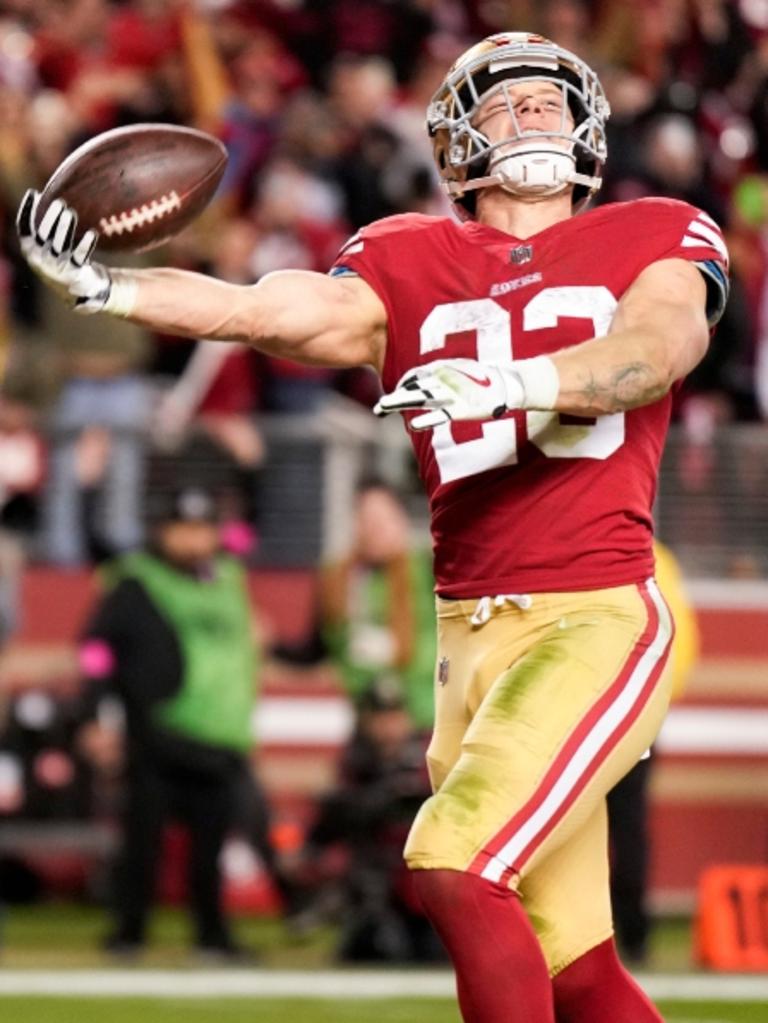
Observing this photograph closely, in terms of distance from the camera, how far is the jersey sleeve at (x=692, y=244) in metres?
4.12

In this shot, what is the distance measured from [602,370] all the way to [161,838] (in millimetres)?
5059

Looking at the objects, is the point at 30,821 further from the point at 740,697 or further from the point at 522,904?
the point at 522,904

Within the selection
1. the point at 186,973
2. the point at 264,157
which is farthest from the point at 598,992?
the point at 264,157

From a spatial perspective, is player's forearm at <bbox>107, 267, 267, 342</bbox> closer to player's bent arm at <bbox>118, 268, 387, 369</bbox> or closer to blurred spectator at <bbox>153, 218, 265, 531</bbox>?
player's bent arm at <bbox>118, 268, 387, 369</bbox>

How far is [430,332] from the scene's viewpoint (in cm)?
421

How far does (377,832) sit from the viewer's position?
8.36m

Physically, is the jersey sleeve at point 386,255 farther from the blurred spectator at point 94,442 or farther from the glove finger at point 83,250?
the blurred spectator at point 94,442

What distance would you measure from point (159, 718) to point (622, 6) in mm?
5633

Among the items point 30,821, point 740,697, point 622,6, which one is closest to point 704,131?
point 622,6

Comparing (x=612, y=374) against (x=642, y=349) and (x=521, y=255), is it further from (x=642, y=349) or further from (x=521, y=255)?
(x=521, y=255)

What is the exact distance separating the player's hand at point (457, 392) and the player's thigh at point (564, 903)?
794mm

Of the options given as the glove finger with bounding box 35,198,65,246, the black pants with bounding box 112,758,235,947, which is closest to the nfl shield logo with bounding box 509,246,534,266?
the glove finger with bounding box 35,198,65,246

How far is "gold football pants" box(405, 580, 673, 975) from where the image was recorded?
148 inches

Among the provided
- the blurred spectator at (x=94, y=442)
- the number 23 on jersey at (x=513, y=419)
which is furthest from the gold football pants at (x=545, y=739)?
the blurred spectator at (x=94, y=442)
